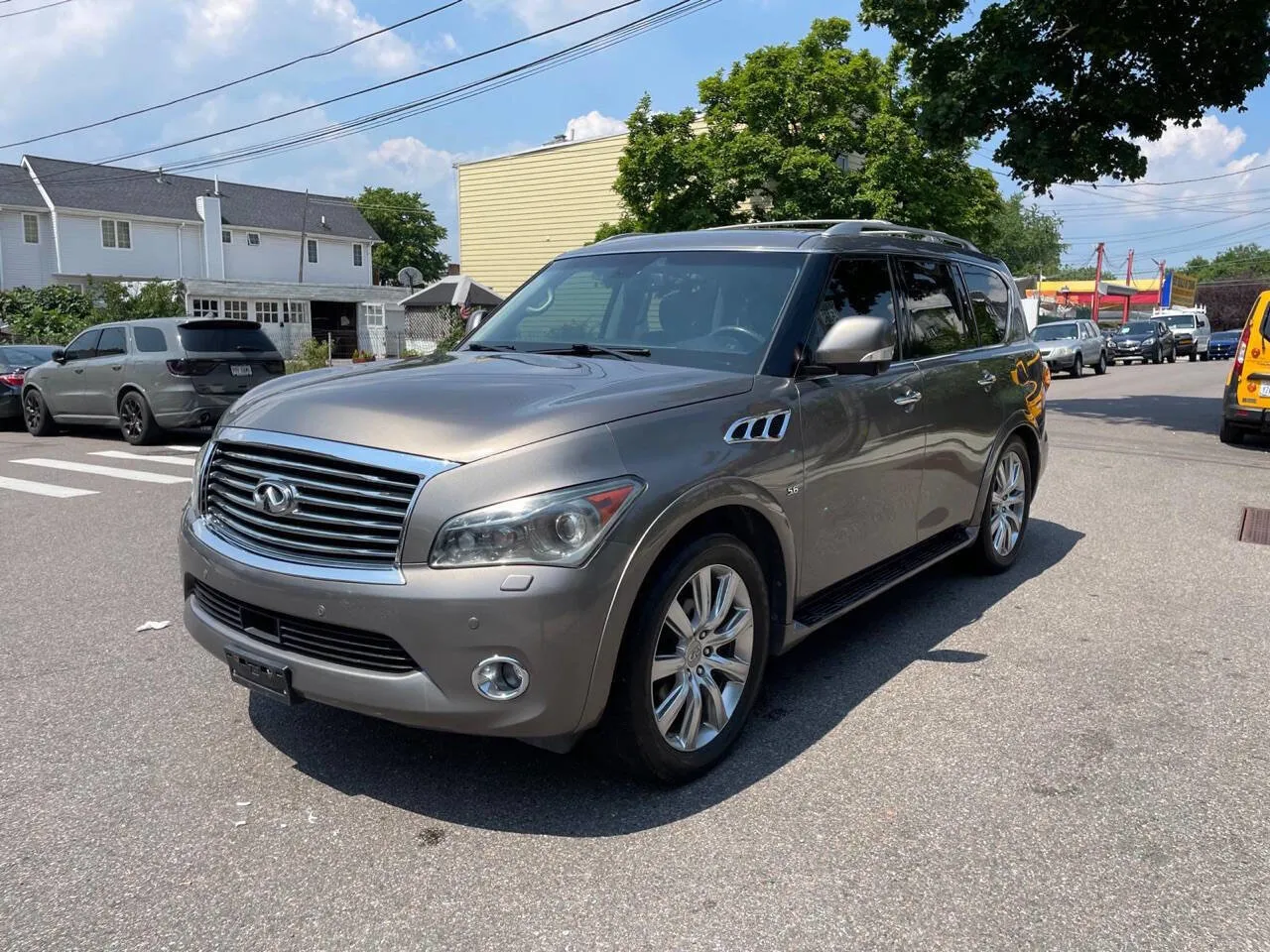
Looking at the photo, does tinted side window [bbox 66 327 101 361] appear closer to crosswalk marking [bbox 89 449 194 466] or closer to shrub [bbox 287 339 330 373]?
crosswalk marking [bbox 89 449 194 466]

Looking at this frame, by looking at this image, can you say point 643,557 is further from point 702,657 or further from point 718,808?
point 718,808

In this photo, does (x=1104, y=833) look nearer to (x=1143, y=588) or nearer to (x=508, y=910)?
(x=508, y=910)

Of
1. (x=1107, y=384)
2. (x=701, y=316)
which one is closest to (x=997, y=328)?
(x=701, y=316)

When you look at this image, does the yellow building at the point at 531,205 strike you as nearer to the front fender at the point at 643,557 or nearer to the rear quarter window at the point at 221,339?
the rear quarter window at the point at 221,339

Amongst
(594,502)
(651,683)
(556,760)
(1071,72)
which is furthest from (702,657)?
(1071,72)

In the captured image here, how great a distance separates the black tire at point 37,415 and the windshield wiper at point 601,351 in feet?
43.4

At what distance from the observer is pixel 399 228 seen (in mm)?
88938

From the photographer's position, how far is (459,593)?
2896 mm

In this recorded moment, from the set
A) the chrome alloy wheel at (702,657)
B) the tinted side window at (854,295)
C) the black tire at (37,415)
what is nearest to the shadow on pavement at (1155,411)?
the tinted side window at (854,295)

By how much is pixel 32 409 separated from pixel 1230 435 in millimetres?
16693

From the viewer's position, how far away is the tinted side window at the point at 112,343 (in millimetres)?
13594

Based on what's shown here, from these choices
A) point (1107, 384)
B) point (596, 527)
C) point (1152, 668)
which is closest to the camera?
point (596, 527)

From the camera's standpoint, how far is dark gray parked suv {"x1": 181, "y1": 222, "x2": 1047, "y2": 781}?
2.95m

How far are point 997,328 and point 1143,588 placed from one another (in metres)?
1.78
